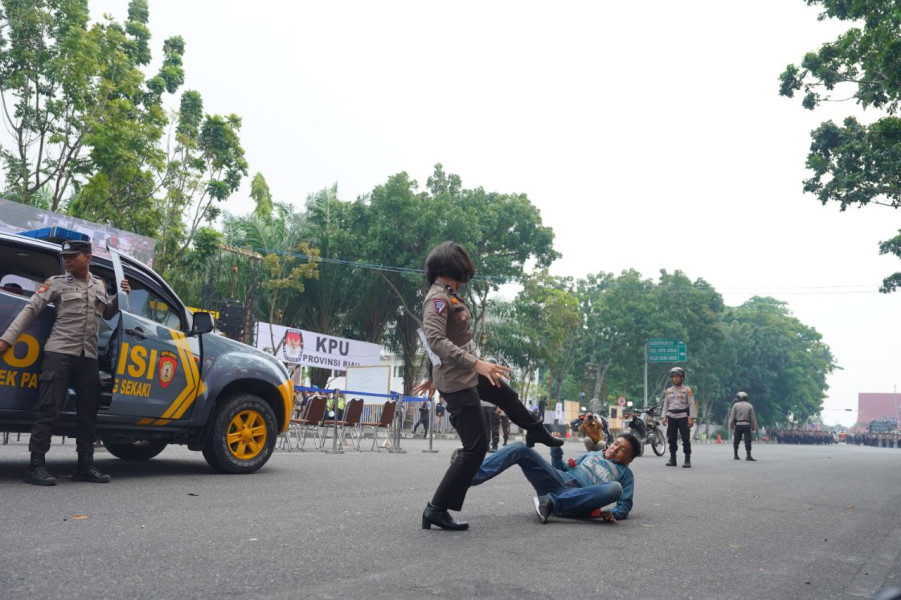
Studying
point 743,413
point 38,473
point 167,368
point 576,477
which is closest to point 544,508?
point 576,477

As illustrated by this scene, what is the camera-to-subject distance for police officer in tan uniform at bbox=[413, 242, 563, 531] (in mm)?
4871

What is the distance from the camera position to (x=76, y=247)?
6516mm

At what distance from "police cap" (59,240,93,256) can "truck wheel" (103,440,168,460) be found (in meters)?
2.92

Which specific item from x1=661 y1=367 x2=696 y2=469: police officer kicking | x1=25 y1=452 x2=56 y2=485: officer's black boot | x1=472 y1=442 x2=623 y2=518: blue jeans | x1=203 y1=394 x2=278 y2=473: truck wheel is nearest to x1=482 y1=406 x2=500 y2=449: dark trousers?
x1=661 y1=367 x2=696 y2=469: police officer kicking

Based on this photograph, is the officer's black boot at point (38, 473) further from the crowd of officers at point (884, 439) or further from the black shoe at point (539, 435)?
the crowd of officers at point (884, 439)

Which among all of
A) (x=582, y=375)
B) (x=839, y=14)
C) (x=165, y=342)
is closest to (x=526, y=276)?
(x=582, y=375)

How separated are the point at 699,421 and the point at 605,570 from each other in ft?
203

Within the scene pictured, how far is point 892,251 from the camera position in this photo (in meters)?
23.8

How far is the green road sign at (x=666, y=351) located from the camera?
47.4 metres

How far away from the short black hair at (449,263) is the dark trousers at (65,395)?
11.0 ft

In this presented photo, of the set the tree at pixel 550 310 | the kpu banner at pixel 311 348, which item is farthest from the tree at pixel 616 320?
the kpu banner at pixel 311 348

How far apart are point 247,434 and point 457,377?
4061 mm

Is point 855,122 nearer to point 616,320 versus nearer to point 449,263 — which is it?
point 449,263

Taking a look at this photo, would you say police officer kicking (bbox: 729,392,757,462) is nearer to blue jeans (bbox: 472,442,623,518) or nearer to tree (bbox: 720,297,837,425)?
blue jeans (bbox: 472,442,623,518)
